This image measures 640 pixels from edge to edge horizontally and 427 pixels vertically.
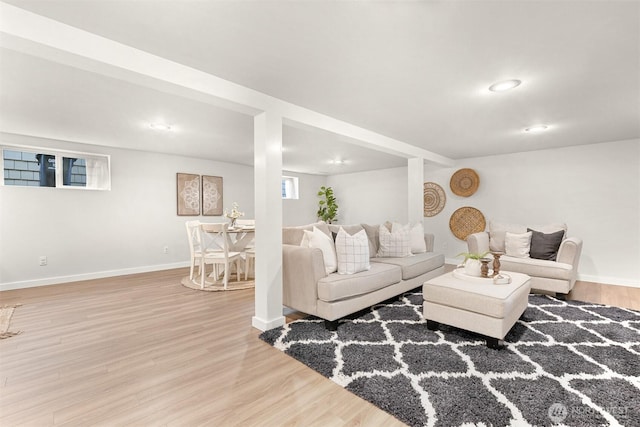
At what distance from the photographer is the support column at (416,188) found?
5.09 m

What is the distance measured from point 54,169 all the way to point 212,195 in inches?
99.4

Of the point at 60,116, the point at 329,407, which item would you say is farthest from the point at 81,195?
the point at 329,407

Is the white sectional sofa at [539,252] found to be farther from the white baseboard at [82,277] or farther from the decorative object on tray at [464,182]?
the white baseboard at [82,277]

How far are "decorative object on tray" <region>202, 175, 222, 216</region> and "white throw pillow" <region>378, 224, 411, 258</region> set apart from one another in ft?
12.5

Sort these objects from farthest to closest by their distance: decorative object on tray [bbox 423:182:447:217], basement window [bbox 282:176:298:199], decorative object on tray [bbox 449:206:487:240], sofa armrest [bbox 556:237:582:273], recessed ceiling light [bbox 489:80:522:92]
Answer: basement window [bbox 282:176:298:199] < decorative object on tray [bbox 423:182:447:217] < decorative object on tray [bbox 449:206:487:240] < sofa armrest [bbox 556:237:582:273] < recessed ceiling light [bbox 489:80:522:92]

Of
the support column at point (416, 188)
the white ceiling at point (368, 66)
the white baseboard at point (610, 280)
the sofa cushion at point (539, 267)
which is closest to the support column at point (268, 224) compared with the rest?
the white ceiling at point (368, 66)

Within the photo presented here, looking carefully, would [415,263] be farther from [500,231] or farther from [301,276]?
[500,231]

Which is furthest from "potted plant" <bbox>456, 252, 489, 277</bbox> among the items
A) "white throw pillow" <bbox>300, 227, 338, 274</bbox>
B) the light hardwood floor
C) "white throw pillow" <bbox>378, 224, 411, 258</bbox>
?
the light hardwood floor

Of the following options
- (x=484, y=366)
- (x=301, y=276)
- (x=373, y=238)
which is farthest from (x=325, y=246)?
(x=484, y=366)

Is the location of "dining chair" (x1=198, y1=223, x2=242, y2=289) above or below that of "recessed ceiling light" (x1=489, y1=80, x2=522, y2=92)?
below

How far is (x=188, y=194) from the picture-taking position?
19.4 ft

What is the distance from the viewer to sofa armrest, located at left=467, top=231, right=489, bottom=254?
4434 mm

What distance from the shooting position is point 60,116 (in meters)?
3.39

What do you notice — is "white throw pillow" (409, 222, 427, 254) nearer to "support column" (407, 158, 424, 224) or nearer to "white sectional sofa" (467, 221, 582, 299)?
"support column" (407, 158, 424, 224)
